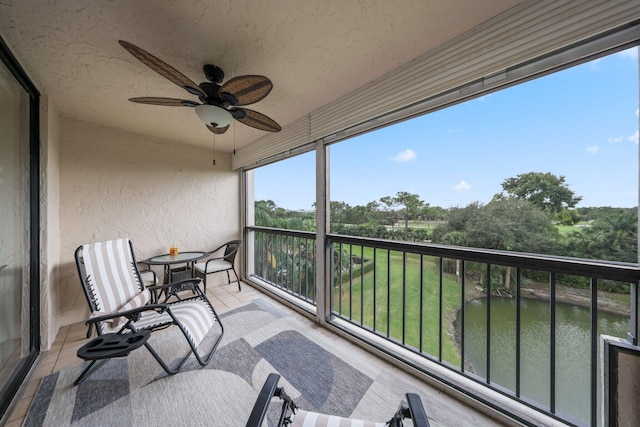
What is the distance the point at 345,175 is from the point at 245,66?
4.60 ft

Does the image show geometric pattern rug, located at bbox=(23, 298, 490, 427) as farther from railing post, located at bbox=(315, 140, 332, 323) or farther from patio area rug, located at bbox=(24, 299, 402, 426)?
railing post, located at bbox=(315, 140, 332, 323)

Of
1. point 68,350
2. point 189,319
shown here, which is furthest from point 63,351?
point 189,319

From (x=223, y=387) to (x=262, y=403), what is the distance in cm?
94

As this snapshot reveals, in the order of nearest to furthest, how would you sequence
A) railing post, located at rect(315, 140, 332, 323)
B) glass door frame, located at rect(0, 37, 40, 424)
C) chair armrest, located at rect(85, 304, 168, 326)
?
1. chair armrest, located at rect(85, 304, 168, 326)
2. glass door frame, located at rect(0, 37, 40, 424)
3. railing post, located at rect(315, 140, 332, 323)

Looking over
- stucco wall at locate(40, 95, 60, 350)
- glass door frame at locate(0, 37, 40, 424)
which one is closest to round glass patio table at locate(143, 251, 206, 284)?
stucco wall at locate(40, 95, 60, 350)

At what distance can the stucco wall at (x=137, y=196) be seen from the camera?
8.20ft

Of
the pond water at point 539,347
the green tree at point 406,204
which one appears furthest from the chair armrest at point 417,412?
the green tree at point 406,204

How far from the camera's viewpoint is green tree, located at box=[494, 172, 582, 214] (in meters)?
1.24

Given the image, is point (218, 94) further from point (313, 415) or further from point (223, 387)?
point (223, 387)

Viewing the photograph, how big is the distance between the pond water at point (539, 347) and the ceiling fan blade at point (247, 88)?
7.01 feet

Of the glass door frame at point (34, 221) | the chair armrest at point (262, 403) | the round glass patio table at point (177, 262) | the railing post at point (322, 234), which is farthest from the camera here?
the round glass patio table at point (177, 262)

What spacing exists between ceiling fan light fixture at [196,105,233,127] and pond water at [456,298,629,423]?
232 centimetres

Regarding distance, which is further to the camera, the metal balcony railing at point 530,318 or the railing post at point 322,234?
the railing post at point 322,234

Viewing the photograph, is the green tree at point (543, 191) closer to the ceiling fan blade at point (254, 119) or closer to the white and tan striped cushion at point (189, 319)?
the ceiling fan blade at point (254, 119)
